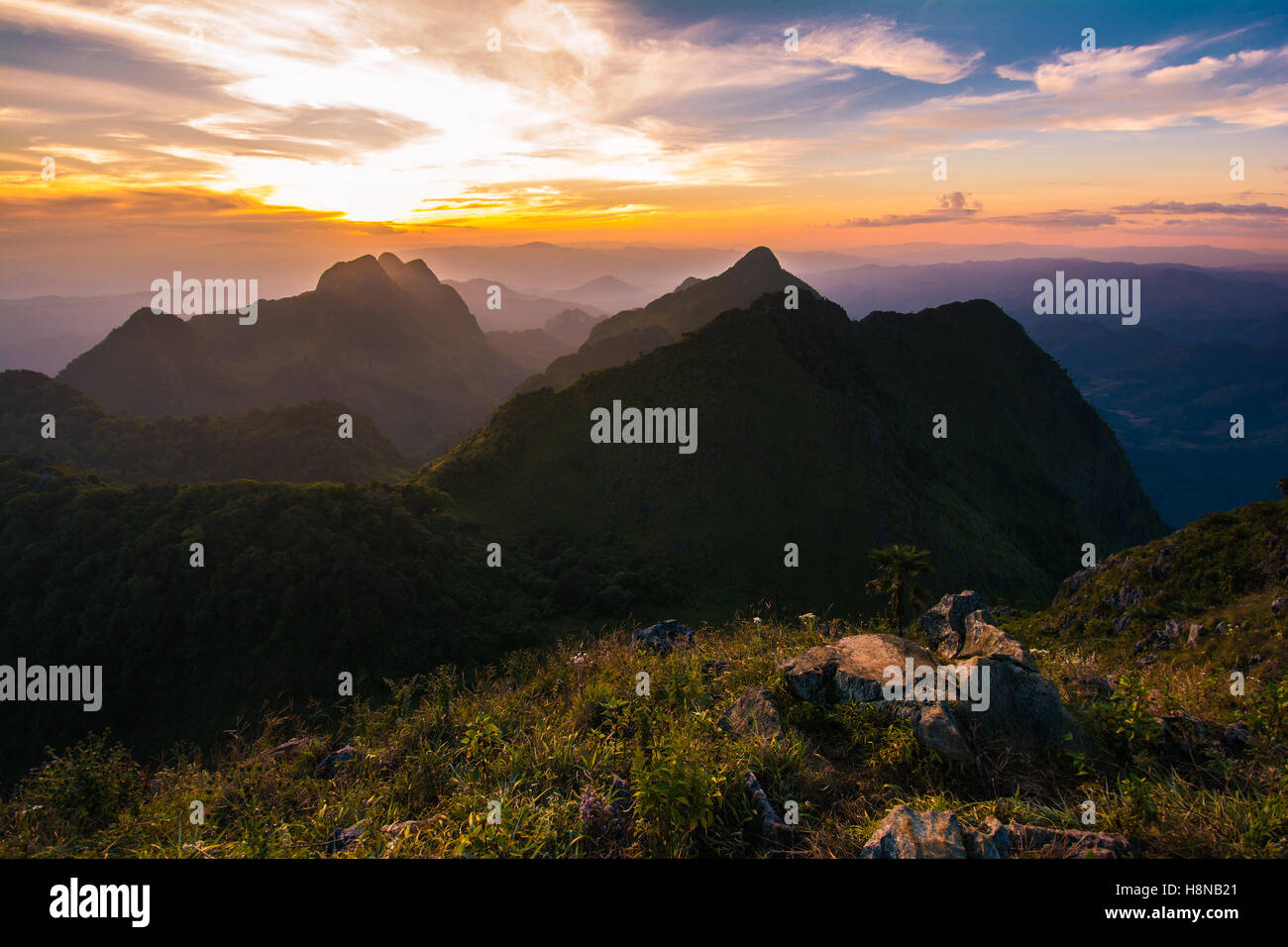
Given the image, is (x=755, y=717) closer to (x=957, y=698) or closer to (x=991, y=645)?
(x=957, y=698)

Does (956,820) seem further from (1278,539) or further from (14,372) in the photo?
(14,372)

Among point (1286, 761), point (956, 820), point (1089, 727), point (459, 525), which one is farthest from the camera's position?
point (459, 525)

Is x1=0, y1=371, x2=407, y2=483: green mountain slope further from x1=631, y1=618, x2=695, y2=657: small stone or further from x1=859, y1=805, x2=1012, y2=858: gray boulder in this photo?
x1=859, y1=805, x2=1012, y2=858: gray boulder

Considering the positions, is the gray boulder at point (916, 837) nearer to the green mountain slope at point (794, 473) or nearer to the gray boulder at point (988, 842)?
the gray boulder at point (988, 842)

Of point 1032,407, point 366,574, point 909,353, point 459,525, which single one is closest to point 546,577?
point 459,525

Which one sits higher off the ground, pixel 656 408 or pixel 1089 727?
pixel 656 408

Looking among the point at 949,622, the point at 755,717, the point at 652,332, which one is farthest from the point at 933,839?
the point at 652,332
